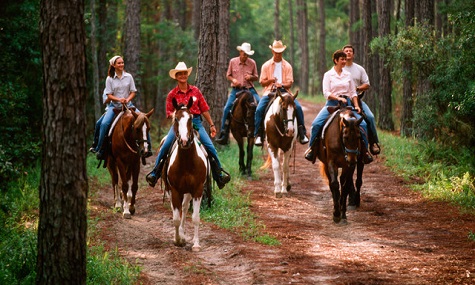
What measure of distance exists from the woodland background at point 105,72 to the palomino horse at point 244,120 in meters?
1.96

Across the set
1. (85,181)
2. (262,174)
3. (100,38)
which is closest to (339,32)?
(100,38)

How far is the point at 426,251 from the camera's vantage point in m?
9.26

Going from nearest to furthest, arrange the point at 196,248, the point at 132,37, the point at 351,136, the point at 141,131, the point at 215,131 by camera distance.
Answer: the point at 196,248 < the point at 215,131 < the point at 351,136 < the point at 141,131 < the point at 132,37

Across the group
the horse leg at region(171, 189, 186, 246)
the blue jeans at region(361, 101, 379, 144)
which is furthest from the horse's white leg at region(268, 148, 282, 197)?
the horse leg at region(171, 189, 186, 246)

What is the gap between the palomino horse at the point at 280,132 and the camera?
13.5 m

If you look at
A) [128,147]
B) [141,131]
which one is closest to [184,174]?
[141,131]

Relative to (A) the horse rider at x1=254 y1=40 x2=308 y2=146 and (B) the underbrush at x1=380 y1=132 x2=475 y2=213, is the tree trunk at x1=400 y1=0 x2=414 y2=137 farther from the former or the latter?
(A) the horse rider at x1=254 y1=40 x2=308 y2=146

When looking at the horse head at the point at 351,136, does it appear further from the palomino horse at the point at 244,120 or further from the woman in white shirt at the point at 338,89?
the palomino horse at the point at 244,120

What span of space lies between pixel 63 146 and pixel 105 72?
17292 mm

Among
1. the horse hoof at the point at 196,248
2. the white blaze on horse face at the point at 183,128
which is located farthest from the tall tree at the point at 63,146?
the horse hoof at the point at 196,248

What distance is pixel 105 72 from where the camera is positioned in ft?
76.3

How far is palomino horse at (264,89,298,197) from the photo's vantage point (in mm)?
13547

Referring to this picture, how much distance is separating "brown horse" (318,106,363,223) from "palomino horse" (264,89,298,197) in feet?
5.60

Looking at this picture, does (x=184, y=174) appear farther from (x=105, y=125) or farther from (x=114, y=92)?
(x=114, y=92)
